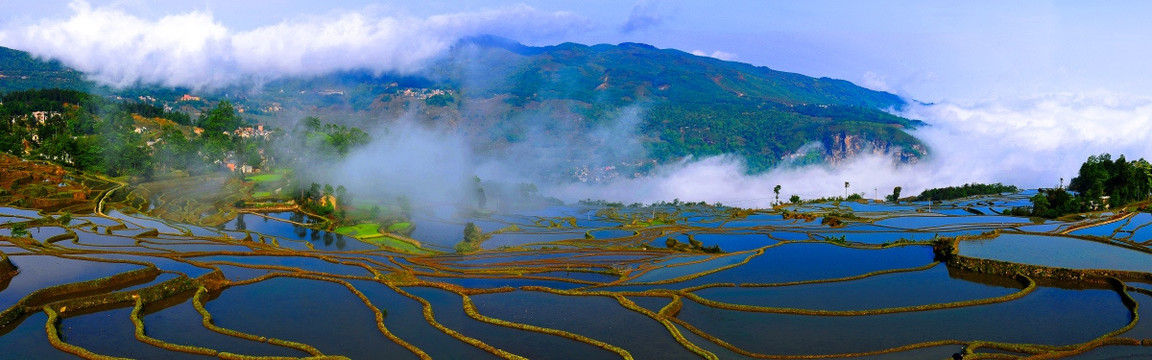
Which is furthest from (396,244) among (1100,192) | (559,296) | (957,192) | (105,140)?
(957,192)

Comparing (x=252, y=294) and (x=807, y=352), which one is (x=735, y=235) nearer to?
(x=807, y=352)

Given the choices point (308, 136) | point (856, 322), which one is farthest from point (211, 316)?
point (308, 136)

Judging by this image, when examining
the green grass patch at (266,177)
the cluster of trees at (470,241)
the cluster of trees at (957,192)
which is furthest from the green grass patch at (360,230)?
the cluster of trees at (957,192)

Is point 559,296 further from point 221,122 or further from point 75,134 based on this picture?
point 75,134

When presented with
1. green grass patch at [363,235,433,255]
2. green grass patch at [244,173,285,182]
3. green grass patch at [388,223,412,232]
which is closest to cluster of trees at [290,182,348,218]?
green grass patch at [388,223,412,232]

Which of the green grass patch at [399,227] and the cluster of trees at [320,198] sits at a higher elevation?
the cluster of trees at [320,198]

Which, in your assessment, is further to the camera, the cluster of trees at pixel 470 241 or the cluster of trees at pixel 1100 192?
the cluster of trees at pixel 1100 192

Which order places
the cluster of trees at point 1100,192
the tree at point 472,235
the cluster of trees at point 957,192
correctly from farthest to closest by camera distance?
the cluster of trees at point 957,192 < the cluster of trees at point 1100,192 < the tree at point 472,235

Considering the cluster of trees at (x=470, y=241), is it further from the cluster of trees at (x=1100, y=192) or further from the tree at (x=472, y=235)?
the cluster of trees at (x=1100, y=192)
